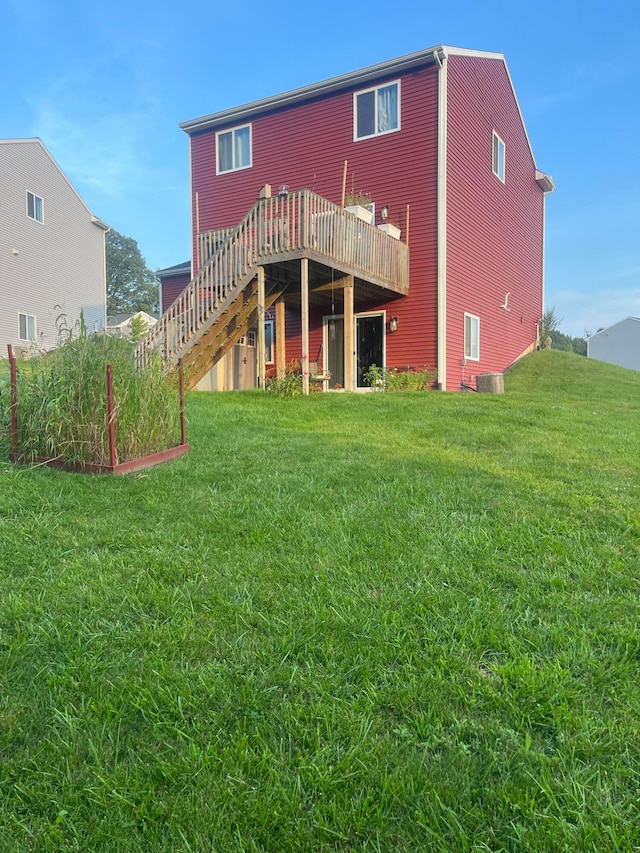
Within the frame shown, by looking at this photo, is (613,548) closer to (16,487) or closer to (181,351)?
(16,487)

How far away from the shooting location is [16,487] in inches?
144

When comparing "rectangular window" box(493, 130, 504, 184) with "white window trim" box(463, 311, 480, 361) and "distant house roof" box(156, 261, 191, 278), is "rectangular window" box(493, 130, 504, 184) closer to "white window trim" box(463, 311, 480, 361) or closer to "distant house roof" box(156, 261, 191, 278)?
"white window trim" box(463, 311, 480, 361)

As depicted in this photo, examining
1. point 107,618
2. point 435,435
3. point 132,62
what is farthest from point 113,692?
point 132,62

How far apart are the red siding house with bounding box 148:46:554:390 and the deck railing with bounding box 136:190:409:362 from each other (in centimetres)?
3

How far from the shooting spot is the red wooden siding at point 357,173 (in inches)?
452

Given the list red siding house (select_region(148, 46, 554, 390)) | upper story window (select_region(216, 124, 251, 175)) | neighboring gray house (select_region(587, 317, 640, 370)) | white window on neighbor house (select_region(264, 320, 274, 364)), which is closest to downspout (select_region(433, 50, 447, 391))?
red siding house (select_region(148, 46, 554, 390))

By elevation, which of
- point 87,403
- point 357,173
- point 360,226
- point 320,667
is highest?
point 357,173

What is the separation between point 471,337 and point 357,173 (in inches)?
189

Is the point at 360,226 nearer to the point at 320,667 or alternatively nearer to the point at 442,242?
the point at 442,242

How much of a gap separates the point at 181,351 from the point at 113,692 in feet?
26.7

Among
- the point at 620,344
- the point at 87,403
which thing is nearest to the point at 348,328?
the point at 87,403

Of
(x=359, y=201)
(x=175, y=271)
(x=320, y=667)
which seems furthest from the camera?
(x=175, y=271)

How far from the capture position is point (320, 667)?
1.71 m

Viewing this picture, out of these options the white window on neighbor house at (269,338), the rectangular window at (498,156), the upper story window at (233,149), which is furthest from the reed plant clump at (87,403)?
the rectangular window at (498,156)
